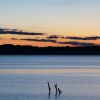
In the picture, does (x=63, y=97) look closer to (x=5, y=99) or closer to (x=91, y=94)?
(x=91, y=94)

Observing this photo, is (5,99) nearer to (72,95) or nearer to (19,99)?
(19,99)

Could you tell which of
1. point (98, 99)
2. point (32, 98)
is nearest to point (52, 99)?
point (32, 98)

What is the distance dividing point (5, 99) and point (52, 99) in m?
4.54

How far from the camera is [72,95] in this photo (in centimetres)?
4066

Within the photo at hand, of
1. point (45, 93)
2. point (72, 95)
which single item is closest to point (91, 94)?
point (72, 95)

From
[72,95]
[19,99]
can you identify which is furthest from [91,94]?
[19,99]

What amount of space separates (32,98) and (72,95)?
4518 millimetres

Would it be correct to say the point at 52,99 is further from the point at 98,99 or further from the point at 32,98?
the point at 98,99

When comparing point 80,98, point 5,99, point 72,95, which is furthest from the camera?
point 72,95

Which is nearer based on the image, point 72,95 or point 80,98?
point 80,98

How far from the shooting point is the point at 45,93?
42.8 metres

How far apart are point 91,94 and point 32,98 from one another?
622cm

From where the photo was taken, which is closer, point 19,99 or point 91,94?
point 19,99

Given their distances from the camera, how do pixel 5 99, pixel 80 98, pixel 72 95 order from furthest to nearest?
pixel 72 95, pixel 80 98, pixel 5 99
